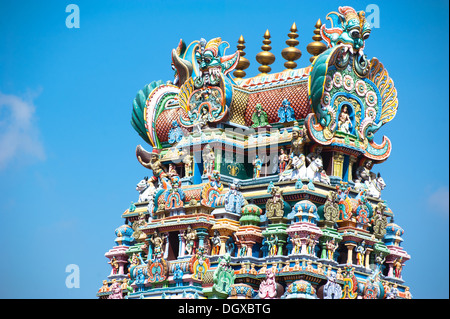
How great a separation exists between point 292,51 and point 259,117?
11.5 feet

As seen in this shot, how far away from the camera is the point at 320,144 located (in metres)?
52.0

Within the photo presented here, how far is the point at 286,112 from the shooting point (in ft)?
175

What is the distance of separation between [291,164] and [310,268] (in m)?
4.34

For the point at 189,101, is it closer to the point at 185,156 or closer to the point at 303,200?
the point at 185,156

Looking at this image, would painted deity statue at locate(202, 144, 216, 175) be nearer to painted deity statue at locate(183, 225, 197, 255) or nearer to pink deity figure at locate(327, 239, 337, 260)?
painted deity statue at locate(183, 225, 197, 255)

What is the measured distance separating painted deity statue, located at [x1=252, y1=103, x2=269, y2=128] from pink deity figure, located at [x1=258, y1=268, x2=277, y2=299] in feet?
21.2

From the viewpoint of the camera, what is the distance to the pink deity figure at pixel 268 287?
49.7 m

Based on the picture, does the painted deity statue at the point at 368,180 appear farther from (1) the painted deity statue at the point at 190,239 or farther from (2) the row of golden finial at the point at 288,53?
(1) the painted deity statue at the point at 190,239

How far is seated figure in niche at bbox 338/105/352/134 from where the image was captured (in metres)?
52.8

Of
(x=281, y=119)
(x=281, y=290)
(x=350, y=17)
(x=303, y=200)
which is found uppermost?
(x=350, y=17)

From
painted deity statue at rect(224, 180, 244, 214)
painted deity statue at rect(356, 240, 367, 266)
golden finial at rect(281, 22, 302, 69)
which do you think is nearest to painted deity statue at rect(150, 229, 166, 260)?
painted deity statue at rect(224, 180, 244, 214)

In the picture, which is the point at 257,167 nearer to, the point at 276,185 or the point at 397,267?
the point at 276,185

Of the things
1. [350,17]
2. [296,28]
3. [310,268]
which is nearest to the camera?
[310,268]

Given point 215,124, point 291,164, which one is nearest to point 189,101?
point 215,124
